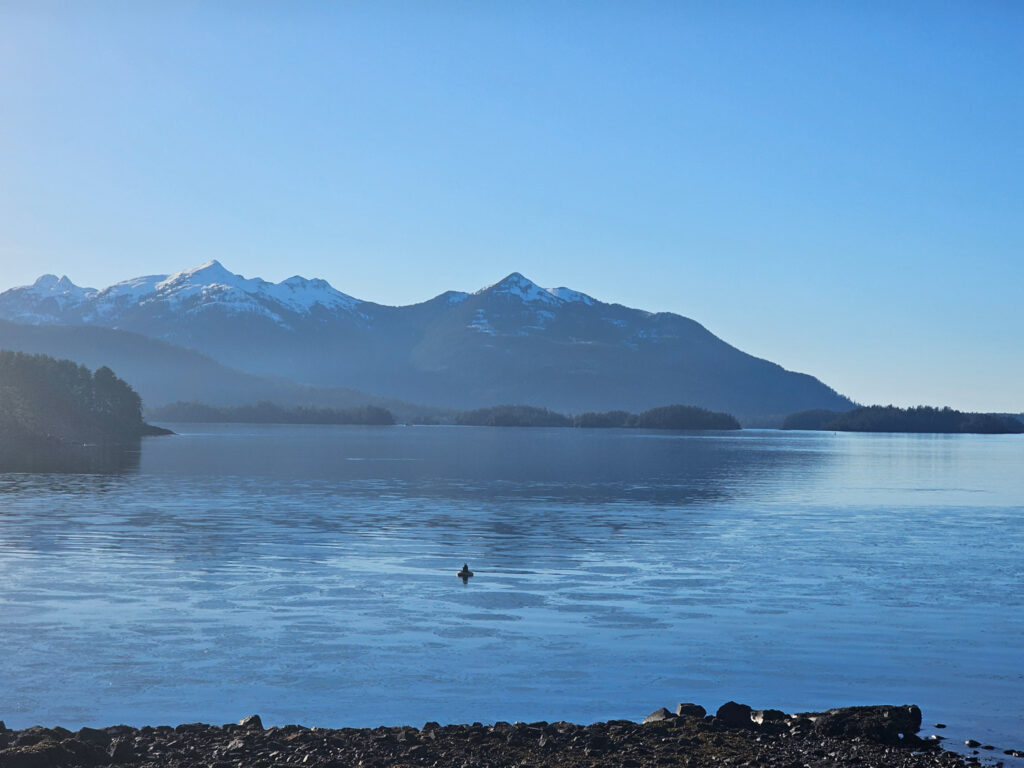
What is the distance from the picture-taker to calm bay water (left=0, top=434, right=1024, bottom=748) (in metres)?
22.4

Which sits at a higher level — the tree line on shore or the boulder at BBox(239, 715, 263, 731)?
the tree line on shore

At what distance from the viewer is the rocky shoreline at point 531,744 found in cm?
1786

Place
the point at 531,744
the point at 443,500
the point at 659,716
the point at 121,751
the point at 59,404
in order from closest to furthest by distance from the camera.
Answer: the point at 121,751 < the point at 531,744 < the point at 659,716 < the point at 443,500 < the point at 59,404

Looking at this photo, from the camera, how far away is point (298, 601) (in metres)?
31.6

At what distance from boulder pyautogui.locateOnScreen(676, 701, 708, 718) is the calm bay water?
1.03 metres

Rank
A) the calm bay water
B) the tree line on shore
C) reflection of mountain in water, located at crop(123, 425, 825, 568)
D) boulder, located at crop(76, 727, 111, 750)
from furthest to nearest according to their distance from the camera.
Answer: the tree line on shore, reflection of mountain in water, located at crop(123, 425, 825, 568), the calm bay water, boulder, located at crop(76, 727, 111, 750)

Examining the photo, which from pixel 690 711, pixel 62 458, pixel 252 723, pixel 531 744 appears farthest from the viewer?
pixel 62 458

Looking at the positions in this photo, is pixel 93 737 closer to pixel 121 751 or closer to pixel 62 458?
pixel 121 751

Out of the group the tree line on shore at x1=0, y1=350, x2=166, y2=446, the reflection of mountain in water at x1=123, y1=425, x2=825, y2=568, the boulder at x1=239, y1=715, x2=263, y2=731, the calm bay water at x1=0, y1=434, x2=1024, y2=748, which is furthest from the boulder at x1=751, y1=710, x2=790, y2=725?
the tree line on shore at x1=0, y1=350, x2=166, y2=446

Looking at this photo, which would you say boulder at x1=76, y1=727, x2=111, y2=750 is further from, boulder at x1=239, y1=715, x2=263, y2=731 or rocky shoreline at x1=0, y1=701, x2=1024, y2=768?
boulder at x1=239, y1=715, x2=263, y2=731

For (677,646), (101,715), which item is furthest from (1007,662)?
(101,715)

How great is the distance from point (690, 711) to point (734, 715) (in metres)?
0.89

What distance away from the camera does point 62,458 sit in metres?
116

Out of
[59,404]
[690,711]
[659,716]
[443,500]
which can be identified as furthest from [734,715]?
[59,404]
